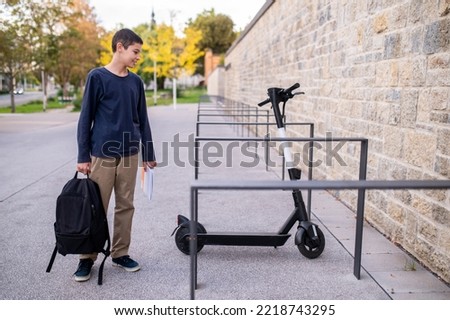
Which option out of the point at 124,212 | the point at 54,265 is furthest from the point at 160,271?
the point at 54,265

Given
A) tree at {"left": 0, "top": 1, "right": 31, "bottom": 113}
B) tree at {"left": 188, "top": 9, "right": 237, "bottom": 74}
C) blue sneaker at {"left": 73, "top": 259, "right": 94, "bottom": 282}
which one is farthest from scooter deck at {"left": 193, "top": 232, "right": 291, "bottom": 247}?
tree at {"left": 188, "top": 9, "right": 237, "bottom": 74}

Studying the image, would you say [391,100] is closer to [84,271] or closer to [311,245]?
[311,245]

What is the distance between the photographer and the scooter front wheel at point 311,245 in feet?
12.8

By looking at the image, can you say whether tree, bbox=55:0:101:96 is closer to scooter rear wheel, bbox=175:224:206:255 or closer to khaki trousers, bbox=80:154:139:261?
scooter rear wheel, bbox=175:224:206:255

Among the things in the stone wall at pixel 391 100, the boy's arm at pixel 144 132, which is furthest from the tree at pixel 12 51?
the boy's arm at pixel 144 132

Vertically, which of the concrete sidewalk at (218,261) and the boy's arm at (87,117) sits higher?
the boy's arm at (87,117)

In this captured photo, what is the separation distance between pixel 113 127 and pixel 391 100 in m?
2.58

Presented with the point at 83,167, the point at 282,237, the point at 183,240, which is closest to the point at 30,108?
the point at 183,240

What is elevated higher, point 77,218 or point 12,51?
point 12,51

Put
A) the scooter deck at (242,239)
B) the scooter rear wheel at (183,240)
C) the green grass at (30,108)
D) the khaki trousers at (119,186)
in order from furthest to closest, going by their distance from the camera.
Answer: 1. the green grass at (30,108)
2. the scooter rear wheel at (183,240)
3. the scooter deck at (242,239)
4. the khaki trousers at (119,186)

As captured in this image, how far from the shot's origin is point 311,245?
391cm

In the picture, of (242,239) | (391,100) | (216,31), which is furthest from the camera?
(216,31)

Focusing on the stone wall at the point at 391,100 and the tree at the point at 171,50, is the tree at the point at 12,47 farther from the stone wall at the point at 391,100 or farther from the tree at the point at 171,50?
the stone wall at the point at 391,100

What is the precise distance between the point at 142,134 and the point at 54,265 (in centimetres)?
124
